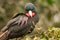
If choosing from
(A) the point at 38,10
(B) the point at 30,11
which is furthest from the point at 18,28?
(A) the point at 38,10

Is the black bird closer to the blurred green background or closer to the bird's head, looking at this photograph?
the bird's head

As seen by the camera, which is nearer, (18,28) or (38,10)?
(18,28)

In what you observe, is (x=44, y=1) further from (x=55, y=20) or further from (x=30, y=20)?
(x=30, y=20)

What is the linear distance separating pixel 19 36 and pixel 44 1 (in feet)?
8.18

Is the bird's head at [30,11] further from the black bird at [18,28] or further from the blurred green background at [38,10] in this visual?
the blurred green background at [38,10]

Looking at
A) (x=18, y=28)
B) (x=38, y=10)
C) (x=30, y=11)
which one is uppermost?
(x=38, y=10)


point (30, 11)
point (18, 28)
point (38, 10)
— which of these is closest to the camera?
point (18, 28)

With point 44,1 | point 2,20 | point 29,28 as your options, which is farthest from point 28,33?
point 2,20

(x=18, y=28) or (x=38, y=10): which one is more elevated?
(x=38, y=10)

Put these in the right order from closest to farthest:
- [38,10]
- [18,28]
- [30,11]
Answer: [18,28], [30,11], [38,10]

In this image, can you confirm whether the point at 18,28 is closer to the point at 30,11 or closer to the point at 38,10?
the point at 30,11

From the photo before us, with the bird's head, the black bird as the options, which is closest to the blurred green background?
the bird's head

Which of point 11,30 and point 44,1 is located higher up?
point 44,1

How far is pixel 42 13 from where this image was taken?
10867 millimetres
